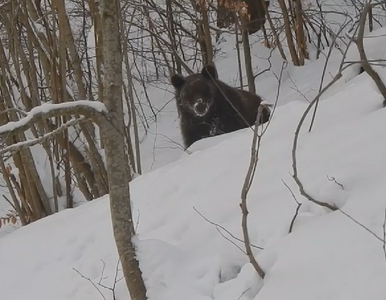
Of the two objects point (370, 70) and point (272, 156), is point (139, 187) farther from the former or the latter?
point (370, 70)

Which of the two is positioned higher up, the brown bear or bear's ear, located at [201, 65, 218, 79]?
bear's ear, located at [201, 65, 218, 79]

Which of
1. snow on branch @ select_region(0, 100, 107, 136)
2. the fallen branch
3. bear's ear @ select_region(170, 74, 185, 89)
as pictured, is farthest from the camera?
bear's ear @ select_region(170, 74, 185, 89)

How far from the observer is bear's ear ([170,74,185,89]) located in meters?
7.35

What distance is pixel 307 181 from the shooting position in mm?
3312

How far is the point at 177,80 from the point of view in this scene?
24.2 ft

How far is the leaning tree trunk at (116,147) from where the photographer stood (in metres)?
2.96

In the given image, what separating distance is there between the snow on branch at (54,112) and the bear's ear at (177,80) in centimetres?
445

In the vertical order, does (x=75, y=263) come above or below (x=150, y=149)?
above

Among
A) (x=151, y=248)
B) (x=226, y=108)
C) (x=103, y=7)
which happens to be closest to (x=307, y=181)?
(x=151, y=248)

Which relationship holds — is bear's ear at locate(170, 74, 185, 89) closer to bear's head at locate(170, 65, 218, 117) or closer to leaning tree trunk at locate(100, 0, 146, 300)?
bear's head at locate(170, 65, 218, 117)

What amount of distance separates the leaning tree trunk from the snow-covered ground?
79 millimetres

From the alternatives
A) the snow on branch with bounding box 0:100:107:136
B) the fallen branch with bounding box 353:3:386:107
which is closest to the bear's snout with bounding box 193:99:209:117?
the fallen branch with bounding box 353:3:386:107

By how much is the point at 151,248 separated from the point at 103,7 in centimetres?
125

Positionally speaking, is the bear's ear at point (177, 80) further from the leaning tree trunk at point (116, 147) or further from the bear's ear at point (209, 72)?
the leaning tree trunk at point (116, 147)
